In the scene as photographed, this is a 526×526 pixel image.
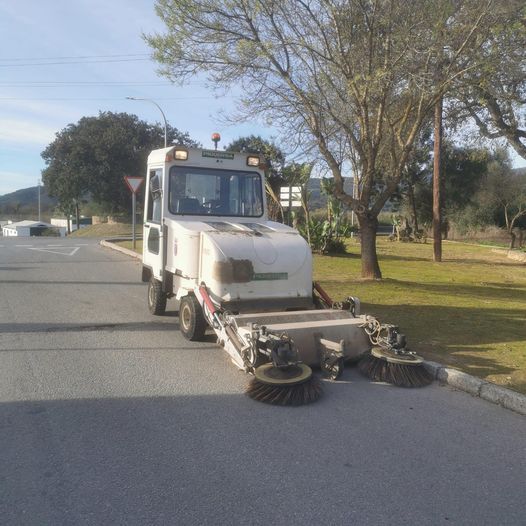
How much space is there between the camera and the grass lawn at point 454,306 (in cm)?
668

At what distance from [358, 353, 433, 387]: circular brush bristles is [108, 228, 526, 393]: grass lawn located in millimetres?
637

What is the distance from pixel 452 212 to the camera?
36.1 m

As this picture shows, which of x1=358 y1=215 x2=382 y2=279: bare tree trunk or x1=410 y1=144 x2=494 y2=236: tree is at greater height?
x1=410 y1=144 x2=494 y2=236: tree

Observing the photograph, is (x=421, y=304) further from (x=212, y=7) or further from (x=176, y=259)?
(x=212, y=7)

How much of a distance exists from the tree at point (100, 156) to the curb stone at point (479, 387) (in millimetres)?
45553

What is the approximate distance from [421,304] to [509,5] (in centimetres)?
585

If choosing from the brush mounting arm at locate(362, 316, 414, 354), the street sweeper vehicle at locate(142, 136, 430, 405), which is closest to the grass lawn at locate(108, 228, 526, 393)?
the brush mounting arm at locate(362, 316, 414, 354)

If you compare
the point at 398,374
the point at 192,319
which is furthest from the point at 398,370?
the point at 192,319

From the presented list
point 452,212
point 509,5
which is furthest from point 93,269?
point 452,212

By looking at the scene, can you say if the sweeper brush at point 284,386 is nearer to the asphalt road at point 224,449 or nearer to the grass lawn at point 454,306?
the asphalt road at point 224,449

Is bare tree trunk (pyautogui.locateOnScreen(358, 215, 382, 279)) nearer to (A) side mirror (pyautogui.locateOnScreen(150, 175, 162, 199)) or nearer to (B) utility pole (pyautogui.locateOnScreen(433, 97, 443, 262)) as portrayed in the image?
(A) side mirror (pyautogui.locateOnScreen(150, 175, 162, 199))

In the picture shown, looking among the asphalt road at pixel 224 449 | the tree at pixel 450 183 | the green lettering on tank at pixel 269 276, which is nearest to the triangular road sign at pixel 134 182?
the asphalt road at pixel 224 449

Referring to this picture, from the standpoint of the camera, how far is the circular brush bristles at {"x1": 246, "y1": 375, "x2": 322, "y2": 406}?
5.18 m

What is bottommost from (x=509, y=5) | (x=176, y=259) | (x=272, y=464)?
(x=272, y=464)
